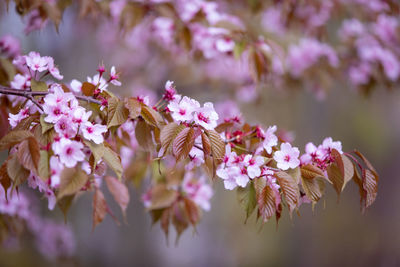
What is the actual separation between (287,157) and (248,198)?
0.57 ft

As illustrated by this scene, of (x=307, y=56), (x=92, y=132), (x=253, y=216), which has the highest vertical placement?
(x=307, y=56)

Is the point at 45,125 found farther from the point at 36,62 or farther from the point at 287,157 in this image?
the point at 287,157

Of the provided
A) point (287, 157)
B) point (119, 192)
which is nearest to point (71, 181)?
point (119, 192)

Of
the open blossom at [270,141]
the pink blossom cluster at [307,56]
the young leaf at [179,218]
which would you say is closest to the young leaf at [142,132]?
the open blossom at [270,141]

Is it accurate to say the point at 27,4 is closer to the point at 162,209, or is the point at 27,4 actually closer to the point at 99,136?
the point at 99,136

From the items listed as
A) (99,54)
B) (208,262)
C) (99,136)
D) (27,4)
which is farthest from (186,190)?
(208,262)

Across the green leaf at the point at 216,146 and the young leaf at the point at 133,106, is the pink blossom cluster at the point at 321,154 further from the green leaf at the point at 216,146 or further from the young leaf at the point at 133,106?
the young leaf at the point at 133,106

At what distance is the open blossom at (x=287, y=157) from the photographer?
1.10 meters

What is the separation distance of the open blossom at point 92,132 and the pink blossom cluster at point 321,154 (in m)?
0.62

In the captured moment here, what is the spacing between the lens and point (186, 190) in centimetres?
171

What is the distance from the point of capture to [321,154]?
119cm

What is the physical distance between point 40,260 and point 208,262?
2.51 metres

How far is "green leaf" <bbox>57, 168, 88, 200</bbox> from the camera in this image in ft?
2.99

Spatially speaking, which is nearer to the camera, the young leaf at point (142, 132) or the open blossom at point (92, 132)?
the open blossom at point (92, 132)
